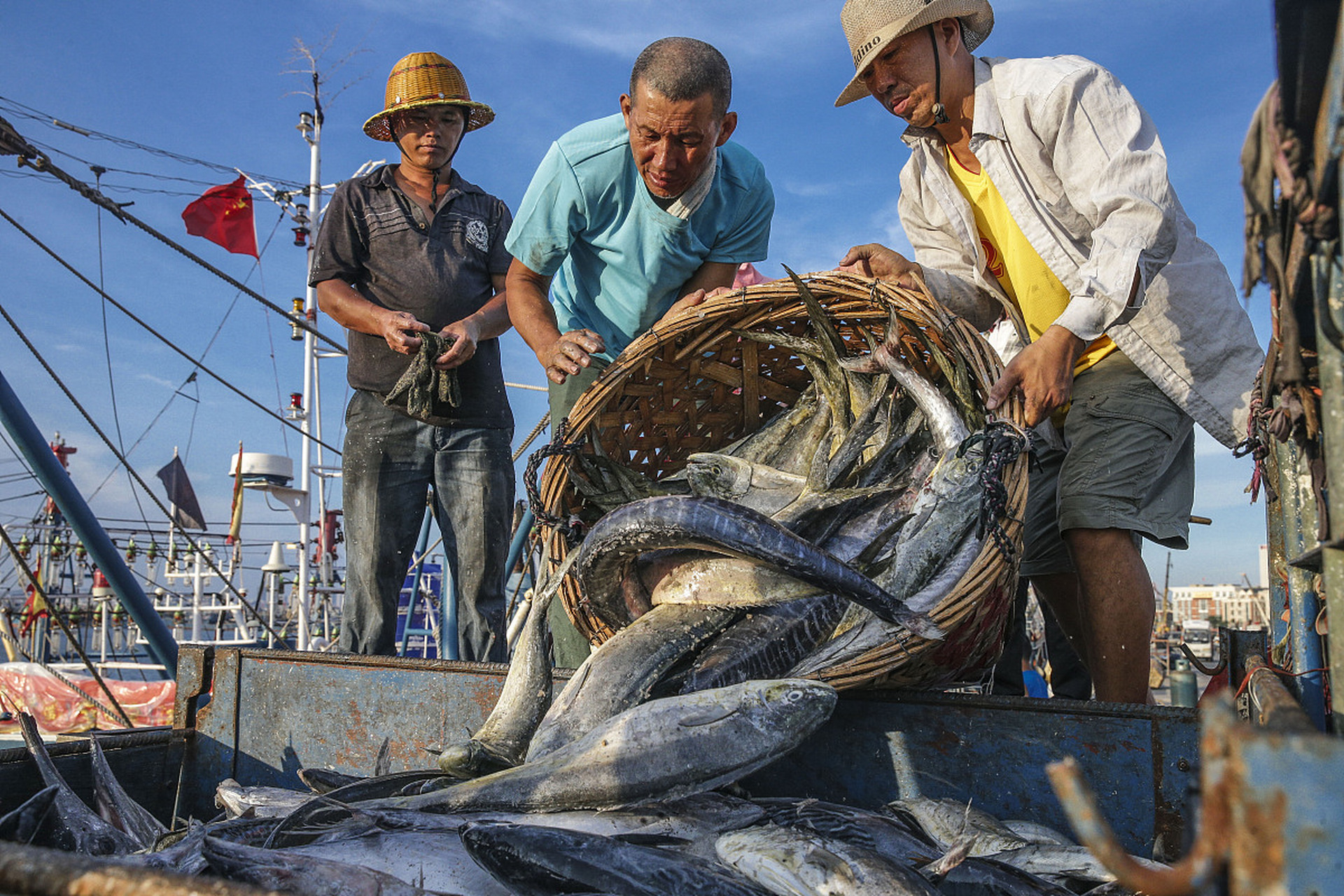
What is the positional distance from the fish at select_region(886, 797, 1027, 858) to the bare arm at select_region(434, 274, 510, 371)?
2.45 meters

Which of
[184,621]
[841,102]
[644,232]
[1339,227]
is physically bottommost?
[184,621]

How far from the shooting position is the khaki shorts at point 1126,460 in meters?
2.65

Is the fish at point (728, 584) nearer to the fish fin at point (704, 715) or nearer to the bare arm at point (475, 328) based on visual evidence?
the fish fin at point (704, 715)

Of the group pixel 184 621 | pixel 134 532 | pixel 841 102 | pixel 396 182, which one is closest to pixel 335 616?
pixel 184 621

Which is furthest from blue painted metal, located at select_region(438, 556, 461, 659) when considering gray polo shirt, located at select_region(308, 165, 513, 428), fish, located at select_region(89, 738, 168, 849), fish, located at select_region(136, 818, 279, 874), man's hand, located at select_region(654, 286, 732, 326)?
fish, located at select_region(136, 818, 279, 874)

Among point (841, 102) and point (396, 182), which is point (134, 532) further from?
point (841, 102)

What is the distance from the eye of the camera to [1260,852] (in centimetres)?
64

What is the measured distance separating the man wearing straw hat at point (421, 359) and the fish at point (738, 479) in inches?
49.4

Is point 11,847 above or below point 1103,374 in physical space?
below

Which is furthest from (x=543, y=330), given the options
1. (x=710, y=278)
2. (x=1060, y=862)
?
(x=1060, y=862)

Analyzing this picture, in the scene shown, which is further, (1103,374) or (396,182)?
(396,182)

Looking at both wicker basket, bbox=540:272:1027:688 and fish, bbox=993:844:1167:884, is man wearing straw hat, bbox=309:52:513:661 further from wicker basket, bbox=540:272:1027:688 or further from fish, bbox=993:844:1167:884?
fish, bbox=993:844:1167:884

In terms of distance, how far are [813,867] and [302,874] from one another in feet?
2.59

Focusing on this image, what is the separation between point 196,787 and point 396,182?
103 inches
